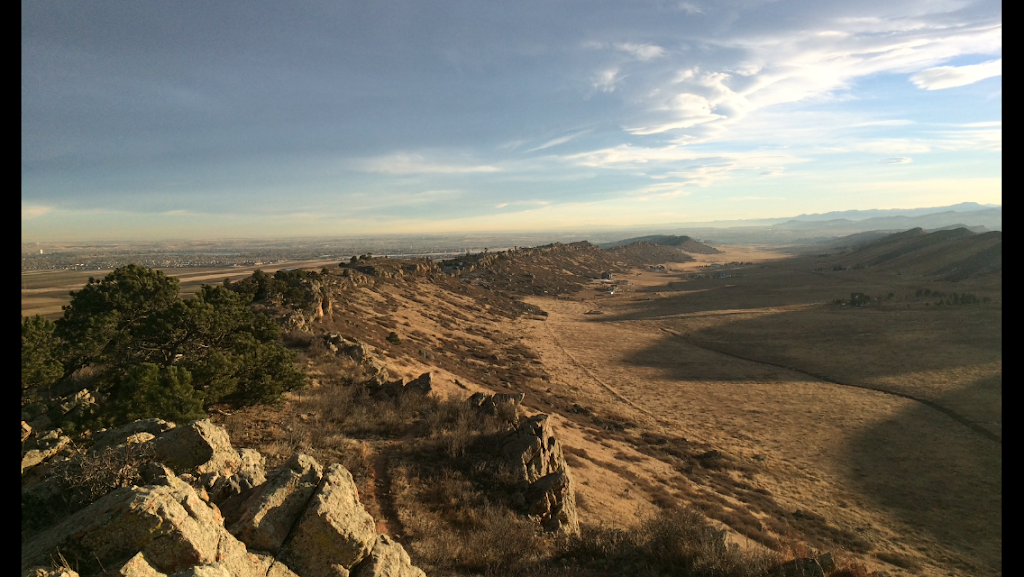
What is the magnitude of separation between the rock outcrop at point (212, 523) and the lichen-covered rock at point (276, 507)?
0.04ft

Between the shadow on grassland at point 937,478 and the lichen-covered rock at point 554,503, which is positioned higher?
the lichen-covered rock at point 554,503

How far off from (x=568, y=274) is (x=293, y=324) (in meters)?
67.7

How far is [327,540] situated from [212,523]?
1.15 metres

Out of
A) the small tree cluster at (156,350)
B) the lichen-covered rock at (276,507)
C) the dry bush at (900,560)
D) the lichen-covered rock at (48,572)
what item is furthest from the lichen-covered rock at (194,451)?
the dry bush at (900,560)

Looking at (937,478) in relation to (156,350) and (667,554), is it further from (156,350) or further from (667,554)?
(156,350)

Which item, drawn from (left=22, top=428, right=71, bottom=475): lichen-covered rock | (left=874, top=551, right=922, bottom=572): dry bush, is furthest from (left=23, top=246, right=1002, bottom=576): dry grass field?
(left=22, top=428, right=71, bottom=475): lichen-covered rock

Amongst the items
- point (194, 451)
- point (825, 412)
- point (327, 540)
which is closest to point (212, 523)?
point (327, 540)

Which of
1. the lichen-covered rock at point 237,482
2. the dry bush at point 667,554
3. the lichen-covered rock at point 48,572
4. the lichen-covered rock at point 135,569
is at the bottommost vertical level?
the dry bush at point 667,554

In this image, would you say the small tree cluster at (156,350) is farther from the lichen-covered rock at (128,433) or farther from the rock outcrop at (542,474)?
the rock outcrop at (542,474)

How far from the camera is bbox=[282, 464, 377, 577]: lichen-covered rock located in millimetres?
4434

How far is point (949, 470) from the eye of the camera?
48.4ft

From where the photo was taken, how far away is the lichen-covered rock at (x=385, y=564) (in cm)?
463

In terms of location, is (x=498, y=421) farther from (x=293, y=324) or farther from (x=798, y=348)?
(x=798, y=348)

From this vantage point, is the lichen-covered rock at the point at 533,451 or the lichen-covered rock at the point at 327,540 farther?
the lichen-covered rock at the point at 533,451
